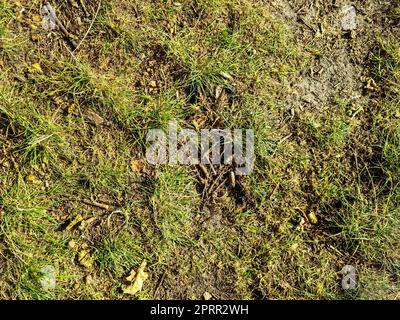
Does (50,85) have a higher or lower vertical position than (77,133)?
higher

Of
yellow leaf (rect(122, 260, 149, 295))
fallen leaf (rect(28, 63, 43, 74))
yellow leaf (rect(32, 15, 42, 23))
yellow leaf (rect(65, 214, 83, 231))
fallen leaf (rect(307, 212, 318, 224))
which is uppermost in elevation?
yellow leaf (rect(32, 15, 42, 23))

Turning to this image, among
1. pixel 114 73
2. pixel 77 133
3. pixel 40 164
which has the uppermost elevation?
pixel 114 73

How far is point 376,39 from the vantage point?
310cm

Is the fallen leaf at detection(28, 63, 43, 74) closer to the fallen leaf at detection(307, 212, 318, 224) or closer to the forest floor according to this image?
the forest floor

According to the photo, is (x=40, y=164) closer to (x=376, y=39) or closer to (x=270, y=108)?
(x=270, y=108)

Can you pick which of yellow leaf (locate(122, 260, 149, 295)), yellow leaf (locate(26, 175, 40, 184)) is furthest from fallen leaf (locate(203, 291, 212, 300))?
yellow leaf (locate(26, 175, 40, 184))

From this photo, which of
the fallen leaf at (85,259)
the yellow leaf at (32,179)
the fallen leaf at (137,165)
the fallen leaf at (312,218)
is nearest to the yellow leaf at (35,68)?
the yellow leaf at (32,179)

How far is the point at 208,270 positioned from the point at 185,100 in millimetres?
1058

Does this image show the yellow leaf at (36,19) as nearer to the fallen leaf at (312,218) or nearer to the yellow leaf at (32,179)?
the yellow leaf at (32,179)

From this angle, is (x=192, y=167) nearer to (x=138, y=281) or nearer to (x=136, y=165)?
(x=136, y=165)

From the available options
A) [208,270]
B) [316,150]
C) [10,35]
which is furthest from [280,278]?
[10,35]

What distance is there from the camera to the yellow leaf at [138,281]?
112 inches

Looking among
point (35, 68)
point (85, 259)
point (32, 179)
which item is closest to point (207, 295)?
point (85, 259)

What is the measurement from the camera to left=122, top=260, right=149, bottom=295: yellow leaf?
284 cm
